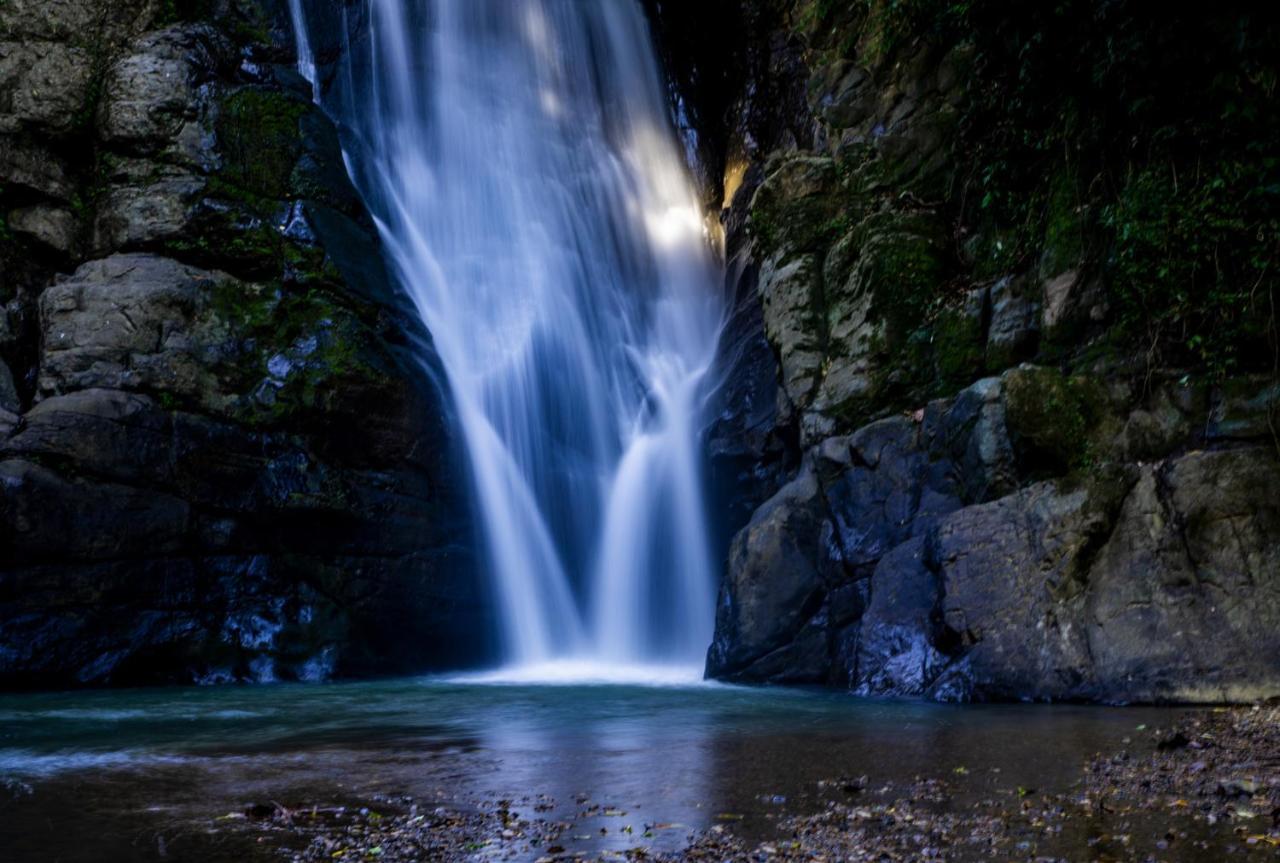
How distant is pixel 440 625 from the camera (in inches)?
622

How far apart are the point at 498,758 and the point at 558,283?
17216 millimetres

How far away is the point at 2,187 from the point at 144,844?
1644 centimetres

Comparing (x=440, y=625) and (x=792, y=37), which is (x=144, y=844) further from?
(x=792, y=37)

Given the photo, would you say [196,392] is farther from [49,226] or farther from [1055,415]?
[1055,415]

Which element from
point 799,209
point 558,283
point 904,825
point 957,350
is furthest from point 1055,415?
point 558,283

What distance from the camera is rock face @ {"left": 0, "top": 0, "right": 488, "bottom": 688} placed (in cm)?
1295

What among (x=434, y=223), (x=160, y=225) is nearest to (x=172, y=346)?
(x=160, y=225)

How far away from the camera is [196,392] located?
1434 centimetres

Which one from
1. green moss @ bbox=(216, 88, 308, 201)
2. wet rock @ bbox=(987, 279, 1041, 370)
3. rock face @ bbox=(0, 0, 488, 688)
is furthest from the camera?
green moss @ bbox=(216, 88, 308, 201)

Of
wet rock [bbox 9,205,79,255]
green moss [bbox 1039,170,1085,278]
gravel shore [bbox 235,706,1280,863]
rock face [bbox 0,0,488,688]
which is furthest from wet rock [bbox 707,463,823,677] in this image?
wet rock [bbox 9,205,79,255]

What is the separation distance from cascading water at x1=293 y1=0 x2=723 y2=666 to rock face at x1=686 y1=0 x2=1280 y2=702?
8.24 feet

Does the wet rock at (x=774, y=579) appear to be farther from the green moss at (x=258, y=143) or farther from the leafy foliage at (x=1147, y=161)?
the green moss at (x=258, y=143)

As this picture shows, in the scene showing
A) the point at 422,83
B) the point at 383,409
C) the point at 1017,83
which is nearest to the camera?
the point at 1017,83

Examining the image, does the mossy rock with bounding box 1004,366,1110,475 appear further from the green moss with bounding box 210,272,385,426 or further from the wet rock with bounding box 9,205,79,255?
the wet rock with bounding box 9,205,79,255
